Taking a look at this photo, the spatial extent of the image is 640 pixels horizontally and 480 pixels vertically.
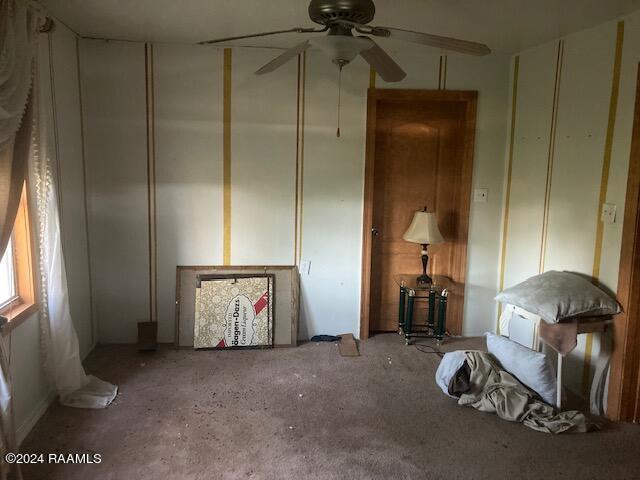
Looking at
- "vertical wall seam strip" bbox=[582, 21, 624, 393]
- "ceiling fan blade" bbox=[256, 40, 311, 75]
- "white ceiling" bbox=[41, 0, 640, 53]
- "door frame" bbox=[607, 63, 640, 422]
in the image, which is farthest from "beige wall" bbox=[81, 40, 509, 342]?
"door frame" bbox=[607, 63, 640, 422]

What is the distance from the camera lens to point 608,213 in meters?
2.75

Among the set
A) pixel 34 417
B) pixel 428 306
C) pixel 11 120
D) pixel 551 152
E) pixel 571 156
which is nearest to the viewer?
pixel 11 120

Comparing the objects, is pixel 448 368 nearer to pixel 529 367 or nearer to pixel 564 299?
pixel 529 367

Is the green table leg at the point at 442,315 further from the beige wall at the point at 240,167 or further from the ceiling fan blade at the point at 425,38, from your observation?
the ceiling fan blade at the point at 425,38

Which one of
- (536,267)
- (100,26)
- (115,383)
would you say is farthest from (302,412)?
(100,26)

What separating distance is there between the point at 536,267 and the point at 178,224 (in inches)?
110

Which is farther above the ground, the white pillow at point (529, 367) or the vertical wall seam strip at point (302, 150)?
the vertical wall seam strip at point (302, 150)

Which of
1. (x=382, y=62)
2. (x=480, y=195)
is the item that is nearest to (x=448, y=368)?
(x=480, y=195)

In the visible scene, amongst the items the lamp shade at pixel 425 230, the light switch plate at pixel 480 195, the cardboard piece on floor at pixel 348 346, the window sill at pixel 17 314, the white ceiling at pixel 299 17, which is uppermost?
the white ceiling at pixel 299 17

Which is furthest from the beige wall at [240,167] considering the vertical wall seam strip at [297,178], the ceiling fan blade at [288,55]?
the ceiling fan blade at [288,55]

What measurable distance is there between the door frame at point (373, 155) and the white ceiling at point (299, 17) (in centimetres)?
54

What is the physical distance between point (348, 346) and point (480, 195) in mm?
1674

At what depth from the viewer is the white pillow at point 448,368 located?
2957 millimetres

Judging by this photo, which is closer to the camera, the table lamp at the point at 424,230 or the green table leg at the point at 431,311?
the table lamp at the point at 424,230
